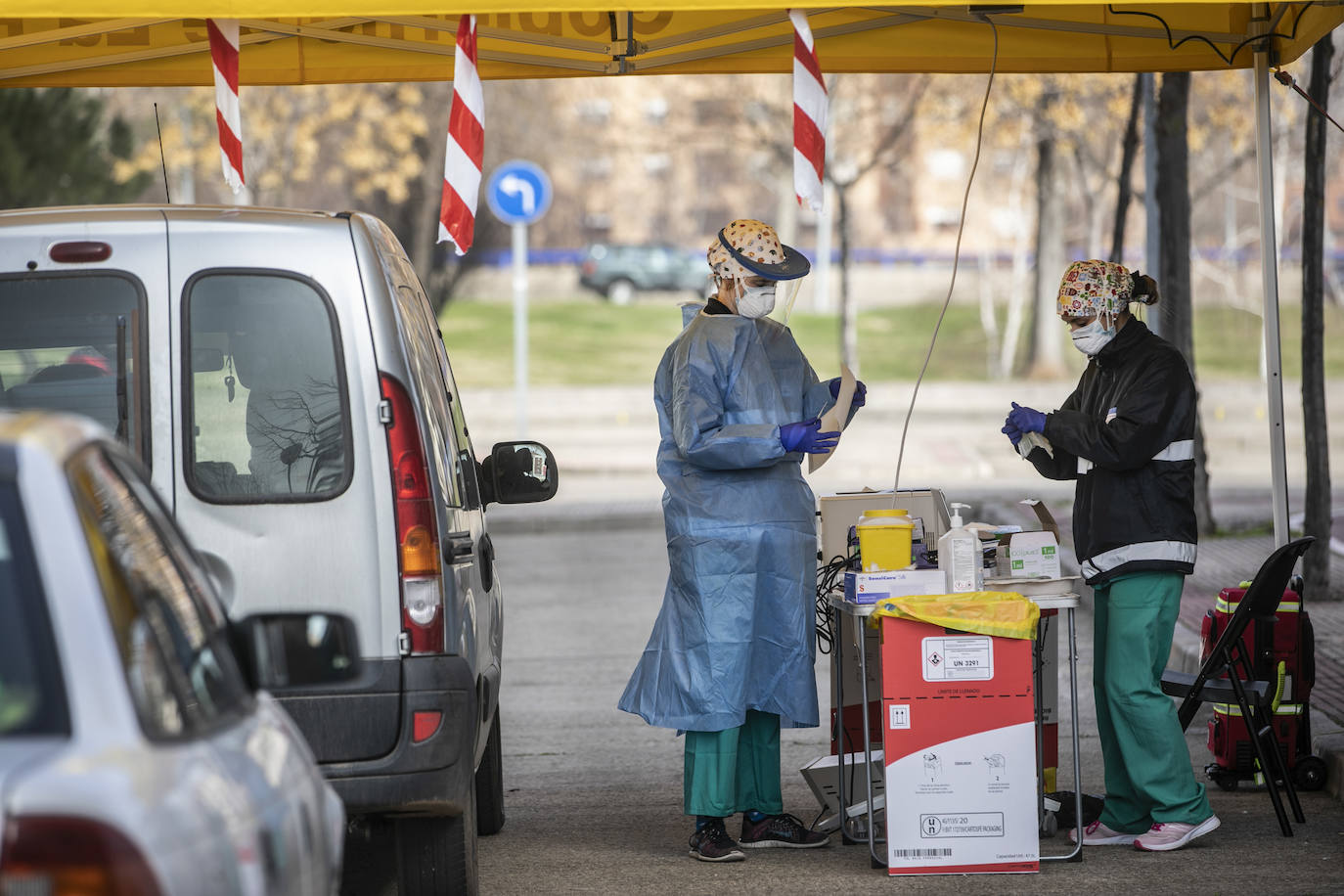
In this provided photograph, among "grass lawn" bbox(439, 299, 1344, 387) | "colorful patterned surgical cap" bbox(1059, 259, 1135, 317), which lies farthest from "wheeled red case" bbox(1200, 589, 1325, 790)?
"grass lawn" bbox(439, 299, 1344, 387)

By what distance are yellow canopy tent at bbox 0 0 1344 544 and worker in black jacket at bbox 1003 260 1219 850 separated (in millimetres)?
1256

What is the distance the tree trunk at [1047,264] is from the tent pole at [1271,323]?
21.8 metres

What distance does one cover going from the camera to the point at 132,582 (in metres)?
2.86

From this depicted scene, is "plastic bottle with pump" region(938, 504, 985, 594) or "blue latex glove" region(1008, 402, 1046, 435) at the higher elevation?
"blue latex glove" region(1008, 402, 1046, 435)

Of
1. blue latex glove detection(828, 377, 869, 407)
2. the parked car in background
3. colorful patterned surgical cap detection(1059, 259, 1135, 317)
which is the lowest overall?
blue latex glove detection(828, 377, 869, 407)

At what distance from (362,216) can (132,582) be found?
2216 millimetres

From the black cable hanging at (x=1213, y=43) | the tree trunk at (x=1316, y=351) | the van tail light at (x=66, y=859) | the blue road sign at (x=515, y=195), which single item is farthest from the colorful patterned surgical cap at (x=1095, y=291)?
the blue road sign at (x=515, y=195)

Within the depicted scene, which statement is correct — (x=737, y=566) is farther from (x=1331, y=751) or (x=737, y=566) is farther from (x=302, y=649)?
(x=302, y=649)

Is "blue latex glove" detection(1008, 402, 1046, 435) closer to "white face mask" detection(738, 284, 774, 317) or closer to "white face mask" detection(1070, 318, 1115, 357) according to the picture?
"white face mask" detection(1070, 318, 1115, 357)

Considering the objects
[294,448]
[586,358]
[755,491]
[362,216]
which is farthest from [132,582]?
[586,358]

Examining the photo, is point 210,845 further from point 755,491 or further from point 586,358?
point 586,358

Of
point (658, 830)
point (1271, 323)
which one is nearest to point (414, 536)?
point (658, 830)

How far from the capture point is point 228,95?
6.71 metres

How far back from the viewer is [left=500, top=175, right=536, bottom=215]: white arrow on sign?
18.5m
